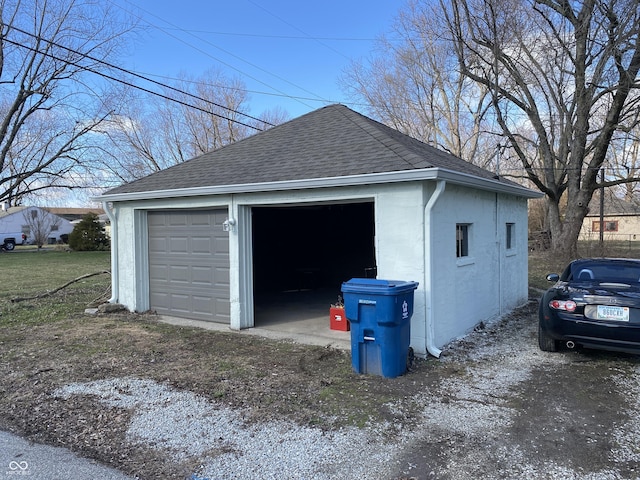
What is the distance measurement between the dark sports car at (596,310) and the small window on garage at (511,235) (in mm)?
3192

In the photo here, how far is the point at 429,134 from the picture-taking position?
29.2 meters

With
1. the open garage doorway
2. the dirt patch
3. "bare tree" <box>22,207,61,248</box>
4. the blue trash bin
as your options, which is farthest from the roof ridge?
"bare tree" <box>22,207,61,248</box>

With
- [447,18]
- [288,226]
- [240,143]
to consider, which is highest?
[447,18]

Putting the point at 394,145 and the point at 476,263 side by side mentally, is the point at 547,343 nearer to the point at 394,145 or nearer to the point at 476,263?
the point at 476,263

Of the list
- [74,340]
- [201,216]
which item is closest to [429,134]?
[201,216]

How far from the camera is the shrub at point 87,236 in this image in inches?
1289

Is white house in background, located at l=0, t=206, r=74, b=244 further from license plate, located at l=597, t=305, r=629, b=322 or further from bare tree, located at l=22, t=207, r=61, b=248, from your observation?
license plate, located at l=597, t=305, r=629, b=322

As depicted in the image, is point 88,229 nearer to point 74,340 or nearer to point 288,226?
point 288,226

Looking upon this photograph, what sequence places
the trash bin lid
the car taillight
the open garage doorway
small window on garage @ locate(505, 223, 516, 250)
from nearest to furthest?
the trash bin lid
the car taillight
small window on garage @ locate(505, 223, 516, 250)
the open garage doorway

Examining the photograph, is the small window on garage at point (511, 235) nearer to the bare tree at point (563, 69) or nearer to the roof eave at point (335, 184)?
the roof eave at point (335, 184)

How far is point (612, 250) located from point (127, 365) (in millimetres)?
22168

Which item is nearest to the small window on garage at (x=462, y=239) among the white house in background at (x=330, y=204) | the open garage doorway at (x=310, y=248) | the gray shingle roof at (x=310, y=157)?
the white house in background at (x=330, y=204)

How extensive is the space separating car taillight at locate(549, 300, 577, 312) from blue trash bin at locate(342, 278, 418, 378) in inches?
76.1

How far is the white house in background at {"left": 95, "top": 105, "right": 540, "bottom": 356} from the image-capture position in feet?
19.7
